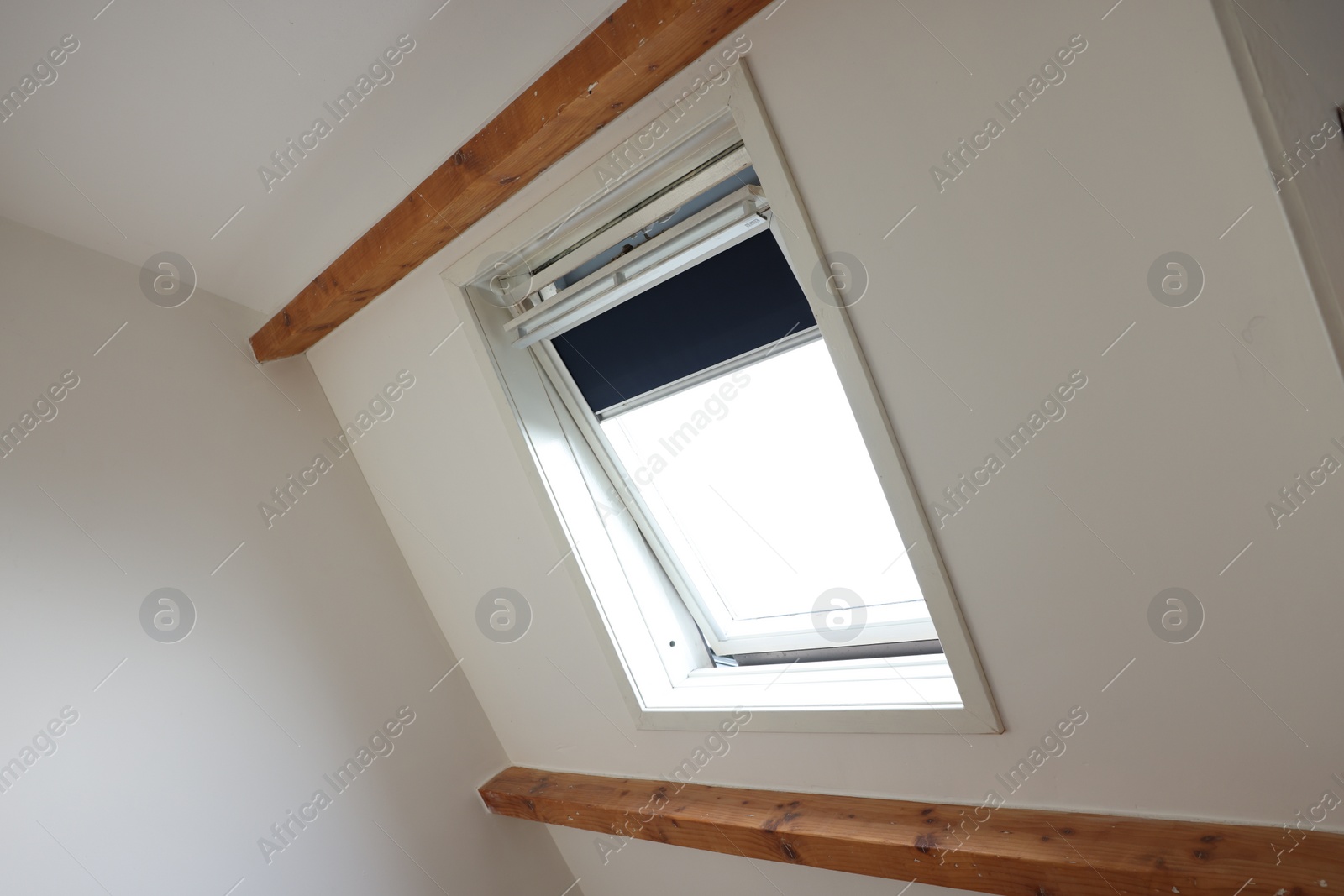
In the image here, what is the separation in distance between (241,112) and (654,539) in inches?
60.8

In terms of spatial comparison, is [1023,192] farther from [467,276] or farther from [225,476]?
[225,476]

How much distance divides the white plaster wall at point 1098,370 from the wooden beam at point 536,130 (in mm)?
123

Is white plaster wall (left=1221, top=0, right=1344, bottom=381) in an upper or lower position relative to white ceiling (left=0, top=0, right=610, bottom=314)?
lower

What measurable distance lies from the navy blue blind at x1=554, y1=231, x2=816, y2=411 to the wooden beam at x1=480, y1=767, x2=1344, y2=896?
1110 mm

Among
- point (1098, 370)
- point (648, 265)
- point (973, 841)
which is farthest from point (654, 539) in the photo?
point (1098, 370)

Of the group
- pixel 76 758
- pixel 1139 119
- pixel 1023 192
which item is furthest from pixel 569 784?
pixel 1139 119

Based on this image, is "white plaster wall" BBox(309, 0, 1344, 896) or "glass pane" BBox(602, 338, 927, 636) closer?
"white plaster wall" BBox(309, 0, 1344, 896)

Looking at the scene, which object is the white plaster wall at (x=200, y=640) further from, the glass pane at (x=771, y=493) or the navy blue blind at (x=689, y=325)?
the glass pane at (x=771, y=493)

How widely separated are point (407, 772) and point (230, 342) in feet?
4.74

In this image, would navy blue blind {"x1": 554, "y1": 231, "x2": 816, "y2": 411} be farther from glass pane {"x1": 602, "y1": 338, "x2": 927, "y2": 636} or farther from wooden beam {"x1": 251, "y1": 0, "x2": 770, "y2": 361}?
wooden beam {"x1": 251, "y1": 0, "x2": 770, "y2": 361}

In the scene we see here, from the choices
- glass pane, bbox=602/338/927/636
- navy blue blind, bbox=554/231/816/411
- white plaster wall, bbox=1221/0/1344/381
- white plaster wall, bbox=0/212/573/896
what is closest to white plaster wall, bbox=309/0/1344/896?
white plaster wall, bbox=1221/0/1344/381

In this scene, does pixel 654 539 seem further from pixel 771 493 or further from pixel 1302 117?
pixel 1302 117

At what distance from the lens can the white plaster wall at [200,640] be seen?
2.09 metres

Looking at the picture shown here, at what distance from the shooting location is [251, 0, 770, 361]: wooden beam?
1.48 m
